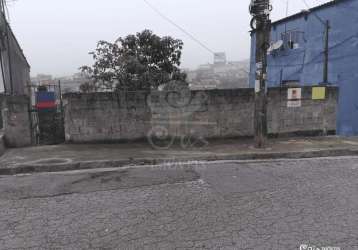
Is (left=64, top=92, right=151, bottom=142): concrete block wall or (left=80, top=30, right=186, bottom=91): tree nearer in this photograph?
(left=64, top=92, right=151, bottom=142): concrete block wall

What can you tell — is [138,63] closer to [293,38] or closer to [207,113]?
[207,113]

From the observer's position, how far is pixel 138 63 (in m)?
12.6

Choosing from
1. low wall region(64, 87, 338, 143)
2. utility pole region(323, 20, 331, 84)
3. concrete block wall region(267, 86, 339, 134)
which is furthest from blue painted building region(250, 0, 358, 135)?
low wall region(64, 87, 338, 143)

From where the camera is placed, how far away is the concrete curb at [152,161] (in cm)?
596

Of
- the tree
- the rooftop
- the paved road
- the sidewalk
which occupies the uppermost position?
the rooftop

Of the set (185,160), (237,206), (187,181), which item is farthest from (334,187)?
(185,160)

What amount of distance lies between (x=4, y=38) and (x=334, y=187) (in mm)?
13360

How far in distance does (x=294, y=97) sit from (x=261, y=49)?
2.64 m

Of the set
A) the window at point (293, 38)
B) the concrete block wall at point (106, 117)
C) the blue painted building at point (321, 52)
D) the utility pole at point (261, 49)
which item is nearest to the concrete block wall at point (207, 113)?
the concrete block wall at point (106, 117)

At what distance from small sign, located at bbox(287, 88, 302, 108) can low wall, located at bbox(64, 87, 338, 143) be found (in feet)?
0.39

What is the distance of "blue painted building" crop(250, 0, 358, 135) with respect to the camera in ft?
45.2

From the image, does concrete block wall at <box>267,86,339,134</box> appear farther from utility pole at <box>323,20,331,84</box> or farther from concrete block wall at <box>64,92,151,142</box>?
utility pole at <box>323,20,331,84</box>

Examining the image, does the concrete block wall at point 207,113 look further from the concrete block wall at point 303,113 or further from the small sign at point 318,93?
the small sign at point 318,93

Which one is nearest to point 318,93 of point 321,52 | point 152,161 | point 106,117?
point 152,161
